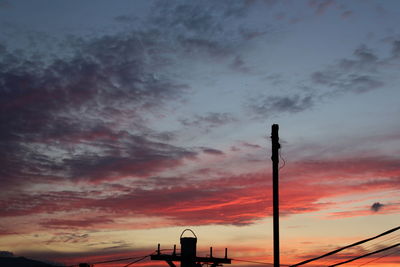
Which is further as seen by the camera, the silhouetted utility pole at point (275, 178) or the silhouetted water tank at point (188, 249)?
the silhouetted water tank at point (188, 249)

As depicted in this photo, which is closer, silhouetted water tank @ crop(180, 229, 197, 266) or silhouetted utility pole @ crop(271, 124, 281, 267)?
silhouetted utility pole @ crop(271, 124, 281, 267)

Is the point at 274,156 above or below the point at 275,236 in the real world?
above

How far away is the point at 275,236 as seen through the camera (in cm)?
2139

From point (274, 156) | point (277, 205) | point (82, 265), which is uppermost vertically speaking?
point (274, 156)

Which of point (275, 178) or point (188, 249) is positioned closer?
point (275, 178)

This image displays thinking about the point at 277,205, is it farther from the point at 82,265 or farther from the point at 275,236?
the point at 82,265

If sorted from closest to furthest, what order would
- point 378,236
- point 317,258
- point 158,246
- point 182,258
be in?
point 378,236 → point 317,258 → point 182,258 → point 158,246

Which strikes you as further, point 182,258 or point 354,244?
point 182,258

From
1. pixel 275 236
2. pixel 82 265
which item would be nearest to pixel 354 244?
pixel 275 236

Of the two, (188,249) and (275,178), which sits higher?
(275,178)

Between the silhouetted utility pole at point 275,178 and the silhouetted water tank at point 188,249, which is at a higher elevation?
the silhouetted utility pole at point 275,178

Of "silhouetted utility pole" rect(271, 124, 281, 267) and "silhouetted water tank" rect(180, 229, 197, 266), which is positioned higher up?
"silhouetted utility pole" rect(271, 124, 281, 267)

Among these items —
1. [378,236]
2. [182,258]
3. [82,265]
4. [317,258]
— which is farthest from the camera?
[82,265]

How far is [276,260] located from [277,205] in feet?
7.09
